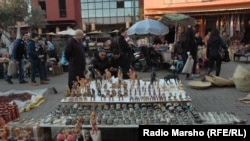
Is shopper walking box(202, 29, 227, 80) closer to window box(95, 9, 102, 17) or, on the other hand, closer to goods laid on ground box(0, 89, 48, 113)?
goods laid on ground box(0, 89, 48, 113)

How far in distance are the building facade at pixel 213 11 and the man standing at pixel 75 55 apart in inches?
563

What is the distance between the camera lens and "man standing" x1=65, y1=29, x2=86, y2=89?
6230mm

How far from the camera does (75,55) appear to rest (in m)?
6.37

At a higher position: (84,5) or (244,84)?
(84,5)

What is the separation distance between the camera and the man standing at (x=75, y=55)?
6.23m

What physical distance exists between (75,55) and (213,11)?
1492 centimetres

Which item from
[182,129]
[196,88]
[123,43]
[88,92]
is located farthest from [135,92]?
[123,43]

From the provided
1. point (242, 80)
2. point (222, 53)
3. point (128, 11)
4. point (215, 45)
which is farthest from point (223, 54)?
point (128, 11)

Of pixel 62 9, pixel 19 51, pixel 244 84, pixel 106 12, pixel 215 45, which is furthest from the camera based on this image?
pixel 106 12

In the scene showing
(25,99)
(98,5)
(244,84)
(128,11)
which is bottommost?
(25,99)

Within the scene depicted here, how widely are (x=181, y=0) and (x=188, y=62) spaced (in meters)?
11.6

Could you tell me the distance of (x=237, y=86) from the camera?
26.1 ft

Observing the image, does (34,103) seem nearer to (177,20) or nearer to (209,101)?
(209,101)

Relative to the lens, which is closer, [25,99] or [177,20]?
[25,99]
